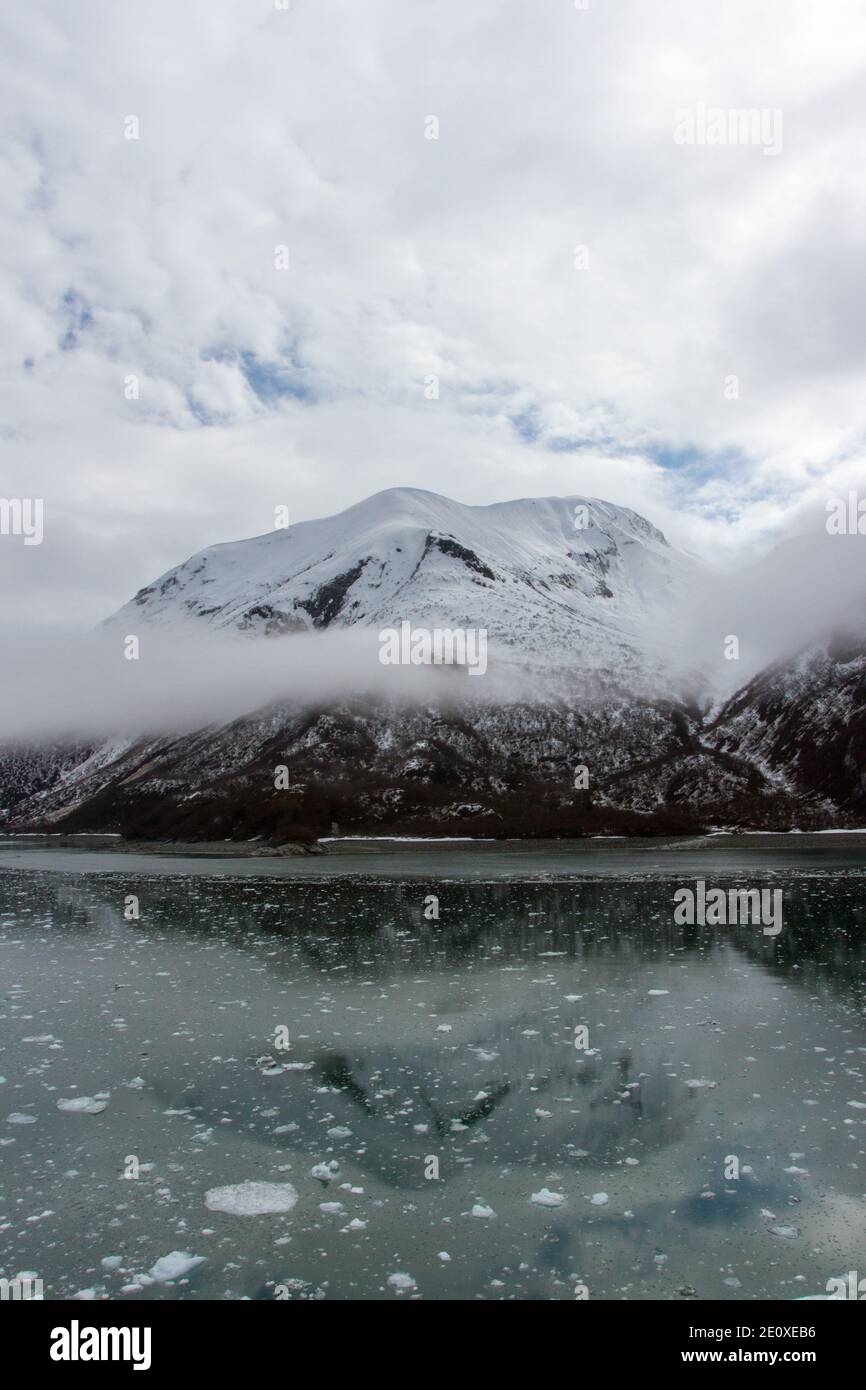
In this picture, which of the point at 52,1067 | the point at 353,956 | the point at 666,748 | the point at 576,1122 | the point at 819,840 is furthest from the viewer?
the point at 666,748

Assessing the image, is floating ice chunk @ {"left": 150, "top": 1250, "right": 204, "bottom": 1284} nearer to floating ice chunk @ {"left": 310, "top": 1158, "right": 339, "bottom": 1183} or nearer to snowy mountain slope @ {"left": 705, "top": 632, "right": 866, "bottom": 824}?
floating ice chunk @ {"left": 310, "top": 1158, "right": 339, "bottom": 1183}

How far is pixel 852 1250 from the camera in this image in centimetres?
1124

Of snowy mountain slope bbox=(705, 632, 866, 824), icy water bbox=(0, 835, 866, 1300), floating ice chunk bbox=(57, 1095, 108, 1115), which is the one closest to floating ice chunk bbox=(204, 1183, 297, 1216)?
icy water bbox=(0, 835, 866, 1300)

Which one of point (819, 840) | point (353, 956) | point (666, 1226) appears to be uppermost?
point (666, 1226)

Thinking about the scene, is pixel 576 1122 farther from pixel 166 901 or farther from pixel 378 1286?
pixel 166 901

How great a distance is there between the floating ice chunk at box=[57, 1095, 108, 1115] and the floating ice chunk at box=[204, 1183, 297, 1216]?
15.8 feet

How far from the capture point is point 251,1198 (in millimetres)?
13102

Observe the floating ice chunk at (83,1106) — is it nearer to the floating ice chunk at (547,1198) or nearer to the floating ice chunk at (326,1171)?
the floating ice chunk at (326,1171)

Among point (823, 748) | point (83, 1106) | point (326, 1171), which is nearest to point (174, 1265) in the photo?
point (326, 1171)

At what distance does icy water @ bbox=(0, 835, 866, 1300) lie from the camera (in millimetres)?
11227

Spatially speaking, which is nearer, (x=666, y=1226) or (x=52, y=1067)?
(x=666, y=1226)

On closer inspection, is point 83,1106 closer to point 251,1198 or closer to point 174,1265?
point 251,1198
